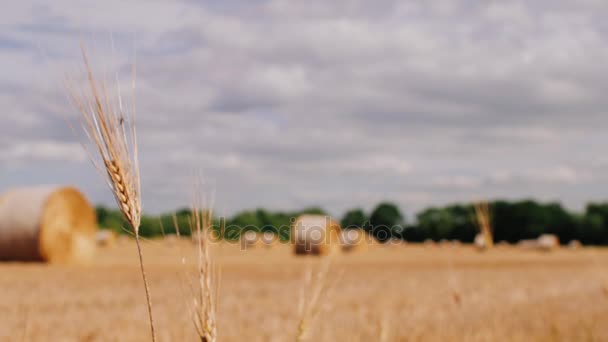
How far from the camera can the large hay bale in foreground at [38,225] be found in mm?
14945

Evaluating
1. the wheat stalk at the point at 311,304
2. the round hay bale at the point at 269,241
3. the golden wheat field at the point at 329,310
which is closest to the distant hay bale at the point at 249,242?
the round hay bale at the point at 269,241

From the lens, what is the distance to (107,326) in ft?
16.2

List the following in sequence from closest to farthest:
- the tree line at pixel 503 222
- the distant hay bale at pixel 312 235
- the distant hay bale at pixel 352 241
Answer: the distant hay bale at pixel 312 235 < the distant hay bale at pixel 352 241 < the tree line at pixel 503 222

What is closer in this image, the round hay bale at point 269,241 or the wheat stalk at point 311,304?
the wheat stalk at point 311,304

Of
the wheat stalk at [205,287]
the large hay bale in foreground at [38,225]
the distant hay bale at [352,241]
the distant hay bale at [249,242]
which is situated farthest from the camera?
the distant hay bale at [249,242]

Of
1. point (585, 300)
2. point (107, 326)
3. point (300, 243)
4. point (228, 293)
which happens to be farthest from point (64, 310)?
point (300, 243)

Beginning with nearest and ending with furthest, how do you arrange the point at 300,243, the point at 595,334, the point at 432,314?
1. the point at 595,334
2. the point at 432,314
3. the point at 300,243

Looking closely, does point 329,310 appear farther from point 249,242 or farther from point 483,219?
point 249,242

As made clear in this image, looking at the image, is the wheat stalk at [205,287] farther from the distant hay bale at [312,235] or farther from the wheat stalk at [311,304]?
the distant hay bale at [312,235]

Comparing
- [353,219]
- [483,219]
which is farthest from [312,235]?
[353,219]

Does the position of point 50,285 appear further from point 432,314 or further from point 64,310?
point 432,314

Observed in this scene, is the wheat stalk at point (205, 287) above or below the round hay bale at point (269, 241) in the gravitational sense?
above

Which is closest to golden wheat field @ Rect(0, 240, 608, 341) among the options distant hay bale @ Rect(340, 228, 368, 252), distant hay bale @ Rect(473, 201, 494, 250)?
distant hay bale @ Rect(473, 201, 494, 250)

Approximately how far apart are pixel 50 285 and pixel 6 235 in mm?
6302
